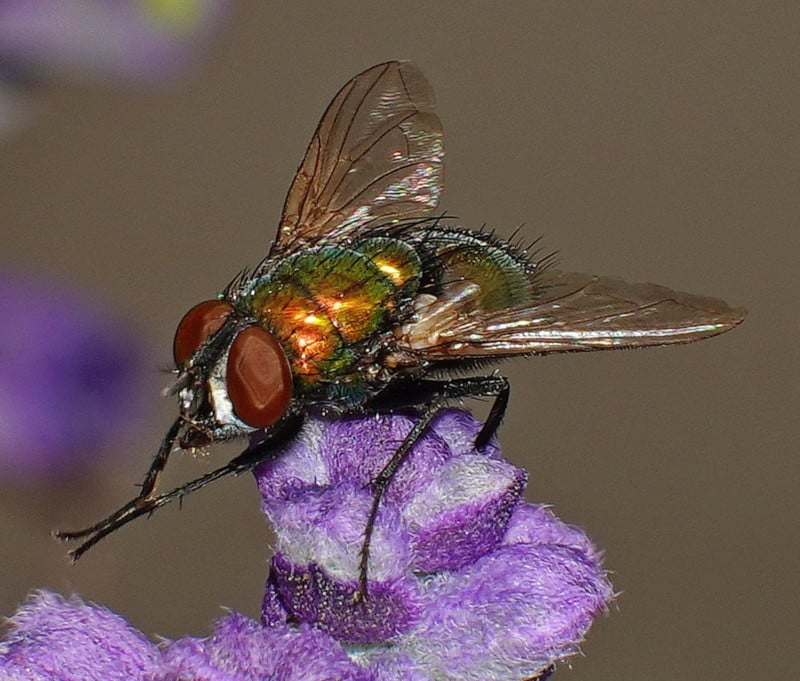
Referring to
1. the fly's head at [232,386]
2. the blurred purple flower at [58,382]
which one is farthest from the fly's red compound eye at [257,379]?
the blurred purple flower at [58,382]

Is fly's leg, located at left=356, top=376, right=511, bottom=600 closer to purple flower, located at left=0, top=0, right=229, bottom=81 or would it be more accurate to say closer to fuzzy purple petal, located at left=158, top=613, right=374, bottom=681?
fuzzy purple petal, located at left=158, top=613, right=374, bottom=681

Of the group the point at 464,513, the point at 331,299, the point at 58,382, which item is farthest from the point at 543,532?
the point at 58,382

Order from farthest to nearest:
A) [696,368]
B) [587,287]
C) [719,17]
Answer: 1. [719,17]
2. [696,368]
3. [587,287]

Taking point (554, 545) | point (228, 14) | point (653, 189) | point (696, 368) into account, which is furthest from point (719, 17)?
point (554, 545)

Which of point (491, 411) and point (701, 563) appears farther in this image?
point (701, 563)

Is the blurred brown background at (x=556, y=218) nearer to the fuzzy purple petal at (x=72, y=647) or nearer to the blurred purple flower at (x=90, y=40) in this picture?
the blurred purple flower at (x=90, y=40)

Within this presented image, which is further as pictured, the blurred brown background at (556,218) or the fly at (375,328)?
the blurred brown background at (556,218)

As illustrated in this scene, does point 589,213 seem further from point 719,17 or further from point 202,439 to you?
point 202,439
